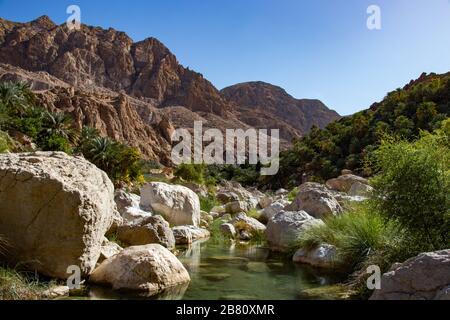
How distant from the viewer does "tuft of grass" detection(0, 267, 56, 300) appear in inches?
229

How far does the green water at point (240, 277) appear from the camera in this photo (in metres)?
7.12

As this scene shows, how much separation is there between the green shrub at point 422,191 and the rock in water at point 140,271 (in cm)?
371

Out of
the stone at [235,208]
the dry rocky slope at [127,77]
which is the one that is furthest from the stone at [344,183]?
the dry rocky slope at [127,77]

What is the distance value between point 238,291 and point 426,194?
329 centimetres

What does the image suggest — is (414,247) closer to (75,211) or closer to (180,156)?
(75,211)

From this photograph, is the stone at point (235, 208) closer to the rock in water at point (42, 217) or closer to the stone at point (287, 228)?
the stone at point (287, 228)

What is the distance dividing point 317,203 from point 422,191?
6.48 m

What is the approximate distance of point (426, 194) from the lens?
682cm

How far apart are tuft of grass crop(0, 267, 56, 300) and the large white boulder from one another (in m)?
7.86

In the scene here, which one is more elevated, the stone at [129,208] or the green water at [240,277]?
the stone at [129,208]

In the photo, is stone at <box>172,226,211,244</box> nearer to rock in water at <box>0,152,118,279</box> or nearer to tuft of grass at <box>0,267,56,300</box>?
rock in water at <box>0,152,118,279</box>

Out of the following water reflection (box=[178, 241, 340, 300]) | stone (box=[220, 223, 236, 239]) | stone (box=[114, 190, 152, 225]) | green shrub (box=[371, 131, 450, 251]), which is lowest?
water reflection (box=[178, 241, 340, 300])

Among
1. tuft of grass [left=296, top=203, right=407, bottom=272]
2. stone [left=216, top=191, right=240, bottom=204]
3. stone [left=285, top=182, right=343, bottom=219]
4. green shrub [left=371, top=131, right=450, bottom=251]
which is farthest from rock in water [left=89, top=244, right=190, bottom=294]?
stone [left=216, top=191, right=240, bottom=204]
